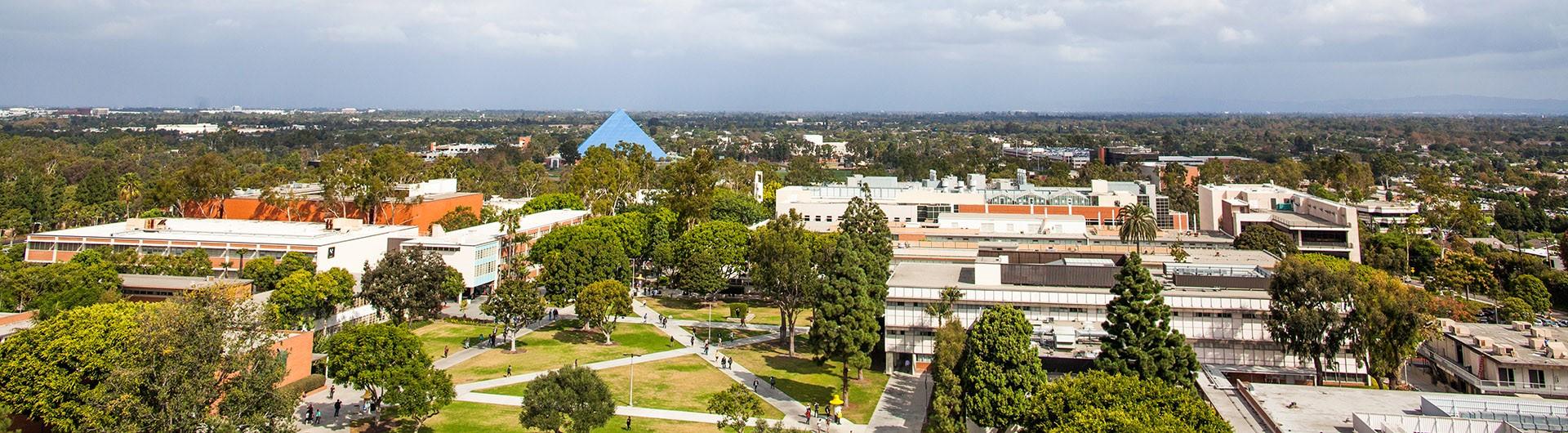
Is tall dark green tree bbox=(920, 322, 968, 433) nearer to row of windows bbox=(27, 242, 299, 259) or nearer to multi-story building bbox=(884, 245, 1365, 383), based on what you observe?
multi-story building bbox=(884, 245, 1365, 383)

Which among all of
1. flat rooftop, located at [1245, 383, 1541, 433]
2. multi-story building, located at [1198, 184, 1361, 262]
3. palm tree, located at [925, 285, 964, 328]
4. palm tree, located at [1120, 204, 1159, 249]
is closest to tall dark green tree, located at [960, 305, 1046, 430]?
flat rooftop, located at [1245, 383, 1541, 433]

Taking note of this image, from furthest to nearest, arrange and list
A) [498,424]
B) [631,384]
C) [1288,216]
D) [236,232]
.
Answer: [1288,216]
[236,232]
[631,384]
[498,424]

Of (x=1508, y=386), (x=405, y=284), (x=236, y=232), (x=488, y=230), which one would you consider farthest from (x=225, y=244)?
(x=1508, y=386)

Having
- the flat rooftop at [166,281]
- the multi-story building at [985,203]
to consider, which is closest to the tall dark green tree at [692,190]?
the multi-story building at [985,203]

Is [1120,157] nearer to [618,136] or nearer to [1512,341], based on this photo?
[618,136]

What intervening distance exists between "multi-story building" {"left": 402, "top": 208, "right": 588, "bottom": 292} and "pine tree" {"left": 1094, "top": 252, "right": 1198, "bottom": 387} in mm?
34582

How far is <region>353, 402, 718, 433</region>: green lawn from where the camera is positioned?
28.9 metres

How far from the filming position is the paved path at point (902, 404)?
30.8 m

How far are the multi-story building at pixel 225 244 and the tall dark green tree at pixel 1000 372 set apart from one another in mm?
35285

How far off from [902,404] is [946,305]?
442 cm

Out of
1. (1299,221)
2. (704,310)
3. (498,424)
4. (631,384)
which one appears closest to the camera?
(498,424)

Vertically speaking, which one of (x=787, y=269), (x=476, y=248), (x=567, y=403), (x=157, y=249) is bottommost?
(x=567, y=403)

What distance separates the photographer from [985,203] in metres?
64.8

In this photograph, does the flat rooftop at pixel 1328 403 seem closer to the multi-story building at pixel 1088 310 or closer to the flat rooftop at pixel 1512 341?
the multi-story building at pixel 1088 310
